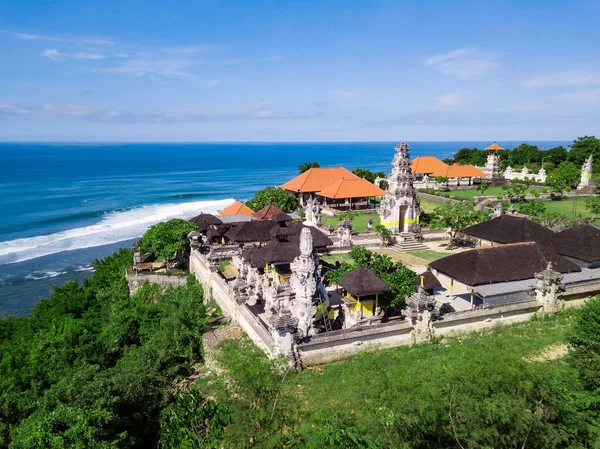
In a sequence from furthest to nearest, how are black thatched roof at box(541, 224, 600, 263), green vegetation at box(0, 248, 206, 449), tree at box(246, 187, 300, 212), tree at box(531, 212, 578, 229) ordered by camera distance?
1. tree at box(246, 187, 300, 212)
2. tree at box(531, 212, 578, 229)
3. black thatched roof at box(541, 224, 600, 263)
4. green vegetation at box(0, 248, 206, 449)

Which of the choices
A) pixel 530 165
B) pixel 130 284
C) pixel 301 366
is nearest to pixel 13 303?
pixel 130 284

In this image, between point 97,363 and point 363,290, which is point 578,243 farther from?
point 97,363

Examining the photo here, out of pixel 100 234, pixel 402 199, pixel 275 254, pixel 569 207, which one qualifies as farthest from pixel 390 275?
pixel 100 234

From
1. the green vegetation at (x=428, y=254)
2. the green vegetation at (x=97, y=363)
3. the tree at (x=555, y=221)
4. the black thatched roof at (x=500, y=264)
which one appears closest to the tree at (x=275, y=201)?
the green vegetation at (x=428, y=254)

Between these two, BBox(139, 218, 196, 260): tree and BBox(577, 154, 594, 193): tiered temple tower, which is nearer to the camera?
BBox(139, 218, 196, 260): tree

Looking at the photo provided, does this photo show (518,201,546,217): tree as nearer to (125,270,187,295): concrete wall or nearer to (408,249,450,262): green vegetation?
(408,249,450,262): green vegetation

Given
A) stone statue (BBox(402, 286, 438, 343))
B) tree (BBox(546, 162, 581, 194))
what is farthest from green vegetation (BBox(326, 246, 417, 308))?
tree (BBox(546, 162, 581, 194))

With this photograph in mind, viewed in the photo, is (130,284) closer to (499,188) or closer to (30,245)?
(30,245)

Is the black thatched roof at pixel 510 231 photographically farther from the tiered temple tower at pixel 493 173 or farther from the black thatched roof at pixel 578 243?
the tiered temple tower at pixel 493 173
